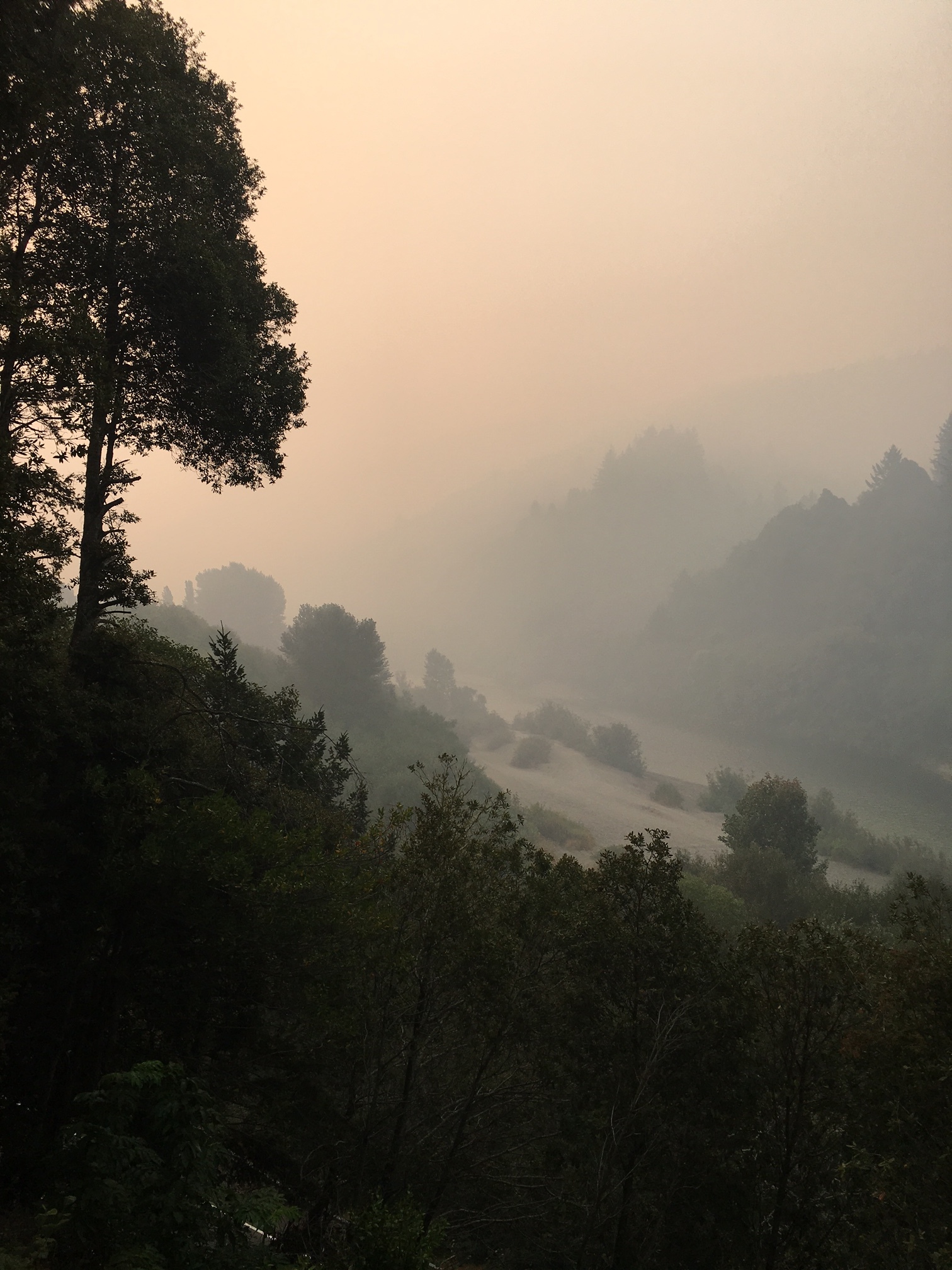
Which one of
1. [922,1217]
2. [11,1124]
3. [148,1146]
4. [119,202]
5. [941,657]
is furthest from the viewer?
[941,657]

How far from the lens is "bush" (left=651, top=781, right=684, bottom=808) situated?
6431 cm

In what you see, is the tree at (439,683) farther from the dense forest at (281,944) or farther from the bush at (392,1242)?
the bush at (392,1242)

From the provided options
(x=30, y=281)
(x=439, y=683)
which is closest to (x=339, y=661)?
(x=439, y=683)

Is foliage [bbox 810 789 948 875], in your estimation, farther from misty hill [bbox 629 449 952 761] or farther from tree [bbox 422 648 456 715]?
tree [bbox 422 648 456 715]

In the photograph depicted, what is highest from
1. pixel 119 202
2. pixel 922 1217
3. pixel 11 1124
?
pixel 119 202

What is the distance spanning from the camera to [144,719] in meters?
10.7

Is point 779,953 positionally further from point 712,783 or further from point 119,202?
point 712,783

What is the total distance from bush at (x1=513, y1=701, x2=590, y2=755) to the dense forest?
70226 mm

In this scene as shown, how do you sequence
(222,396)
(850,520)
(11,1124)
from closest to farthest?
1. (11,1124)
2. (222,396)
3. (850,520)

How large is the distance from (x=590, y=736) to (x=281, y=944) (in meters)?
79.9

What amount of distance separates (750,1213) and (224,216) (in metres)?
19.1

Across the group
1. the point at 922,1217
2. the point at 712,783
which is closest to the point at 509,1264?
the point at 922,1217

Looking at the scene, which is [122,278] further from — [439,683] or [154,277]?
[439,683]

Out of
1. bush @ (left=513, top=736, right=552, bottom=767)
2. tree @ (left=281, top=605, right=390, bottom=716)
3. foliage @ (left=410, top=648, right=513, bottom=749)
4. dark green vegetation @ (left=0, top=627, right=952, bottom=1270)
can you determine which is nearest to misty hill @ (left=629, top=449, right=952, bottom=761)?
A: foliage @ (left=410, top=648, right=513, bottom=749)
